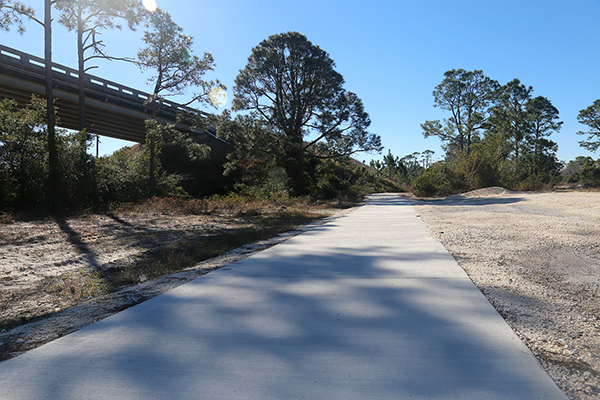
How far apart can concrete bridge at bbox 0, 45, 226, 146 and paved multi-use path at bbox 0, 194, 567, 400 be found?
1589cm

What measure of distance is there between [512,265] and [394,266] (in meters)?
1.41

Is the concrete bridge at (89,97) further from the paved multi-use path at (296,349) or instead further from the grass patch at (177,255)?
the paved multi-use path at (296,349)

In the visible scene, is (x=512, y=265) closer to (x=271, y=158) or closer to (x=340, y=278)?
(x=340, y=278)

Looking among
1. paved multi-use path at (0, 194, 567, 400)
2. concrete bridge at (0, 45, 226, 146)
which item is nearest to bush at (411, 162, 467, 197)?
concrete bridge at (0, 45, 226, 146)

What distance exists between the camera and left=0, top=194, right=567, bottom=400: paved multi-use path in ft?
5.21

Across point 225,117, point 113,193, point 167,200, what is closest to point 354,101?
point 225,117

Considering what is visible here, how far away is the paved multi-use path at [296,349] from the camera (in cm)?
159

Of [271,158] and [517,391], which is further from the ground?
[271,158]

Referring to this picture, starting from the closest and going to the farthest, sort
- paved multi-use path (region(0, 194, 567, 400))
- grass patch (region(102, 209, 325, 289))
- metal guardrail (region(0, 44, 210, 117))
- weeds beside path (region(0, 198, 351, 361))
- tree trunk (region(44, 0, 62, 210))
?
1. paved multi-use path (region(0, 194, 567, 400))
2. weeds beside path (region(0, 198, 351, 361))
3. grass patch (region(102, 209, 325, 289))
4. tree trunk (region(44, 0, 62, 210))
5. metal guardrail (region(0, 44, 210, 117))

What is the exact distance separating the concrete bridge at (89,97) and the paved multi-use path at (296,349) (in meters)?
15.9

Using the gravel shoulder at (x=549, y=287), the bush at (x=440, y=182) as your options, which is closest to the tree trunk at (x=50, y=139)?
the gravel shoulder at (x=549, y=287)

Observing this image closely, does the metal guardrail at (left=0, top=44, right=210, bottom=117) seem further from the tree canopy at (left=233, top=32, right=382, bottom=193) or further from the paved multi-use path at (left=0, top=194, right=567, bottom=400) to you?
the paved multi-use path at (left=0, top=194, right=567, bottom=400)

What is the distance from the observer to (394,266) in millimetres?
3873

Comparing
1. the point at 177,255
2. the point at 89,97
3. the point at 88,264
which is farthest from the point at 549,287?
the point at 89,97
